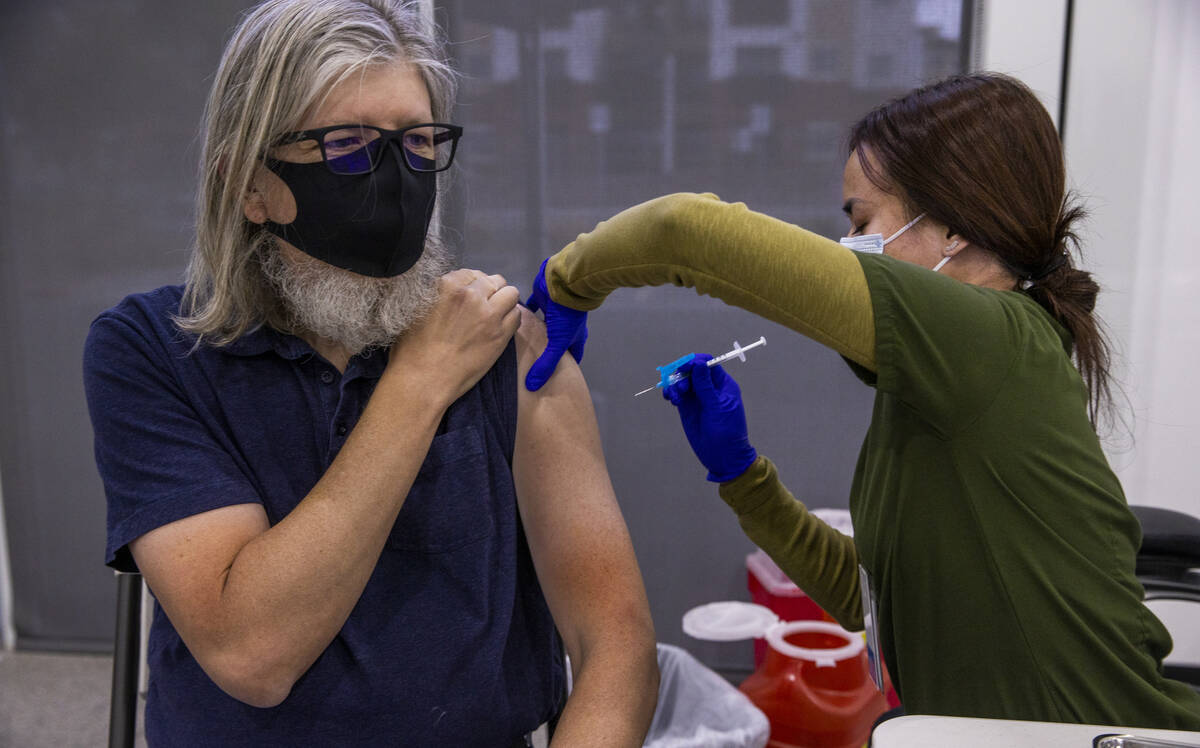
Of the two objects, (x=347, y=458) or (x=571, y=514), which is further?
(x=571, y=514)

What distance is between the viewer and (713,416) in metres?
1.36

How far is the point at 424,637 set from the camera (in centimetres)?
113

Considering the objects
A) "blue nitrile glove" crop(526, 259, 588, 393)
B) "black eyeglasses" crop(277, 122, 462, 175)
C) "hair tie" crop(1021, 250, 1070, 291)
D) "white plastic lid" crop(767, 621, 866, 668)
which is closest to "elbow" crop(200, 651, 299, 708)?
"blue nitrile glove" crop(526, 259, 588, 393)

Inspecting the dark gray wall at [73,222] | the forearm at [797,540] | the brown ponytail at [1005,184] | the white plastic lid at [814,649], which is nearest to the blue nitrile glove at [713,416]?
the forearm at [797,540]

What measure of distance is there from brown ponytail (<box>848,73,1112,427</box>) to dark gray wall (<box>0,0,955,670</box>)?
130 centimetres

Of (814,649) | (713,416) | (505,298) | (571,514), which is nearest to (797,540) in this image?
(713,416)

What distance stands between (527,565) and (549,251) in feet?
4.71

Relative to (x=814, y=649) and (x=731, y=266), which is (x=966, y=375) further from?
(x=814, y=649)

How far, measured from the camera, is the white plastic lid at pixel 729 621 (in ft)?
7.26

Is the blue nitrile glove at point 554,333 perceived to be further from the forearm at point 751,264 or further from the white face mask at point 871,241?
the white face mask at point 871,241

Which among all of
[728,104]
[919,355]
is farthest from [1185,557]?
[728,104]

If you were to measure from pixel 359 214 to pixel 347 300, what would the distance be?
0.12 metres

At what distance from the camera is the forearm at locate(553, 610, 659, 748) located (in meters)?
1.11

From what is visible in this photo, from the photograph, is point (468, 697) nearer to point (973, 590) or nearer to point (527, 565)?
point (527, 565)
